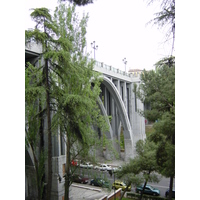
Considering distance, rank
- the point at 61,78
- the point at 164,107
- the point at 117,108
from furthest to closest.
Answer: the point at 117,108, the point at 61,78, the point at 164,107

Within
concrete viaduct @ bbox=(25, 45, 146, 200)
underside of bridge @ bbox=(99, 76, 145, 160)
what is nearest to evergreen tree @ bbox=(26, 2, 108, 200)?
concrete viaduct @ bbox=(25, 45, 146, 200)

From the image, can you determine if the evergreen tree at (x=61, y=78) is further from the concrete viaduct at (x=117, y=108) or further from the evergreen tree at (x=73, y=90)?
the concrete viaduct at (x=117, y=108)

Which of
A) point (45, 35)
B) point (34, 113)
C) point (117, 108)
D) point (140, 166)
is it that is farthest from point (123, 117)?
point (45, 35)

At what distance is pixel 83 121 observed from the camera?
141 inches

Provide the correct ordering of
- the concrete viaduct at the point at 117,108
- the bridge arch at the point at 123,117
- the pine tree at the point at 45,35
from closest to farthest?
the pine tree at the point at 45,35 → the concrete viaduct at the point at 117,108 → the bridge arch at the point at 123,117

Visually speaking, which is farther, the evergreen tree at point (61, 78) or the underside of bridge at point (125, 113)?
the underside of bridge at point (125, 113)

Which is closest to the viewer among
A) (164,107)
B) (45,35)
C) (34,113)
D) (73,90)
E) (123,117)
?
(164,107)

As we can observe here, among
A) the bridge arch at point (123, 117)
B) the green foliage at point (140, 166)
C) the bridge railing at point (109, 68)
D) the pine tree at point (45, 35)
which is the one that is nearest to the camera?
the pine tree at point (45, 35)

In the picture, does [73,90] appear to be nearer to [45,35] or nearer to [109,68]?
[45,35]

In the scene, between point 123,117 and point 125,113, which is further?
point 123,117

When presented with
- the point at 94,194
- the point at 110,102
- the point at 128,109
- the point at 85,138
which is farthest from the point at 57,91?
the point at 128,109

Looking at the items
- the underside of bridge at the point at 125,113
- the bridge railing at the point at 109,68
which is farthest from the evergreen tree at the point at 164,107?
the underside of bridge at the point at 125,113

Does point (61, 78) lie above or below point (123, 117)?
above

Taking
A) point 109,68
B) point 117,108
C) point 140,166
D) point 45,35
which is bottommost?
point 140,166
